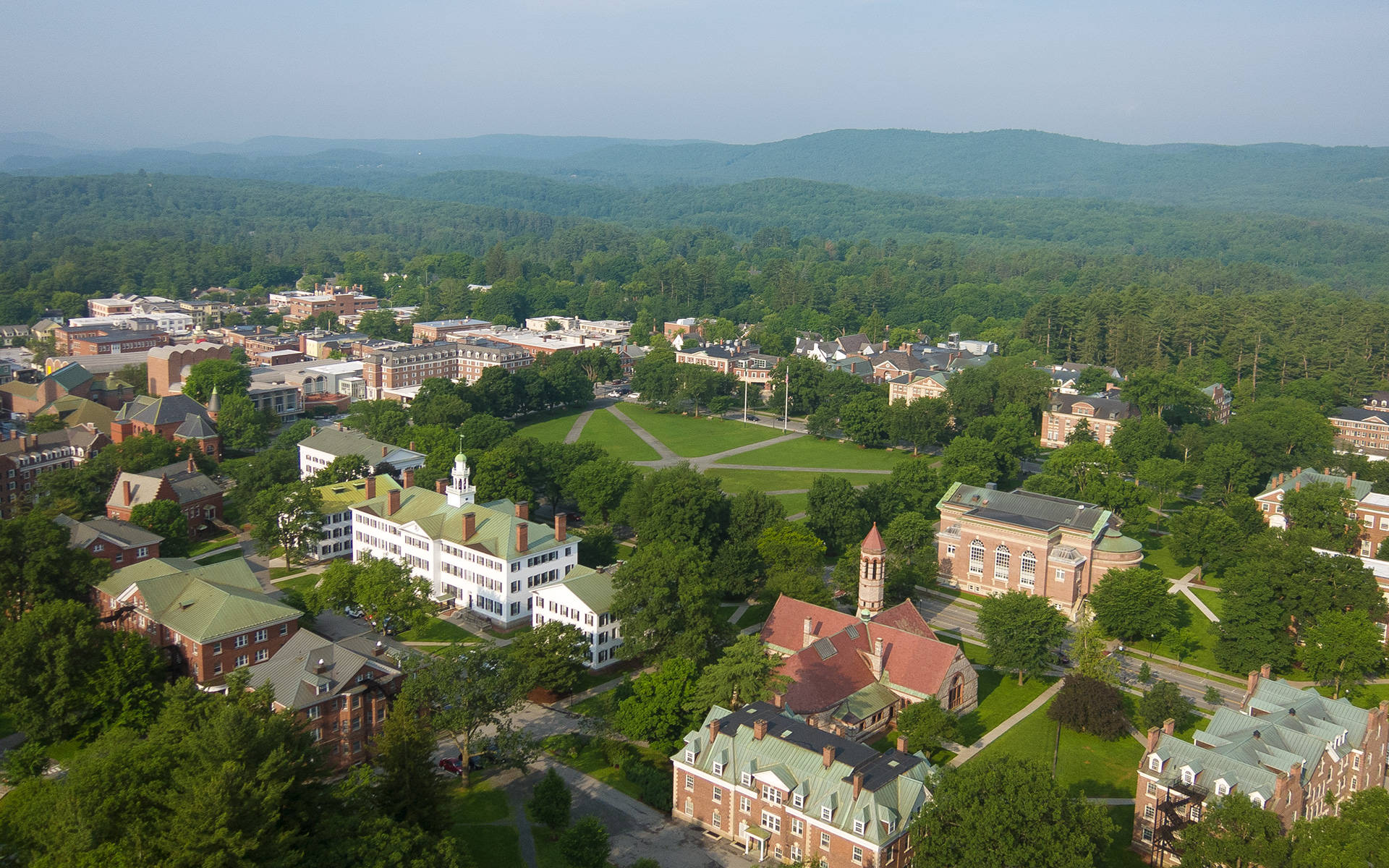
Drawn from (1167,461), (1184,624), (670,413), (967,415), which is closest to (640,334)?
(670,413)

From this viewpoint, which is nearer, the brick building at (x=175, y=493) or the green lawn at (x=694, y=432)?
the brick building at (x=175, y=493)

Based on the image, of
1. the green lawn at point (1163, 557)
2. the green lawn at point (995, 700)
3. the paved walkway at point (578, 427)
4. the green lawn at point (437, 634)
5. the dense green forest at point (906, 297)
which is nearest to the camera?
the green lawn at point (995, 700)

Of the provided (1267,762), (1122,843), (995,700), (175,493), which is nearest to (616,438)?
(175,493)

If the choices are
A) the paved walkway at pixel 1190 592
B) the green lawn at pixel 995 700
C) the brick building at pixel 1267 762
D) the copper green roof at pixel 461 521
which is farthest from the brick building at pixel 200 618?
the paved walkway at pixel 1190 592

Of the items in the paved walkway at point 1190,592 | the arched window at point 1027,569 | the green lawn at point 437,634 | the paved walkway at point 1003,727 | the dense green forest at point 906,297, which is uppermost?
the dense green forest at point 906,297

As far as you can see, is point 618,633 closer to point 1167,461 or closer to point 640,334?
point 1167,461

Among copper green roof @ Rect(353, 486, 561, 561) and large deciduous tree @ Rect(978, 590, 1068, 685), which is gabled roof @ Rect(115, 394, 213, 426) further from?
large deciduous tree @ Rect(978, 590, 1068, 685)

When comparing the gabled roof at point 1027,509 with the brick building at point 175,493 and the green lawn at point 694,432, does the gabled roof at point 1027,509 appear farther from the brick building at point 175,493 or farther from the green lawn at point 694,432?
the brick building at point 175,493
